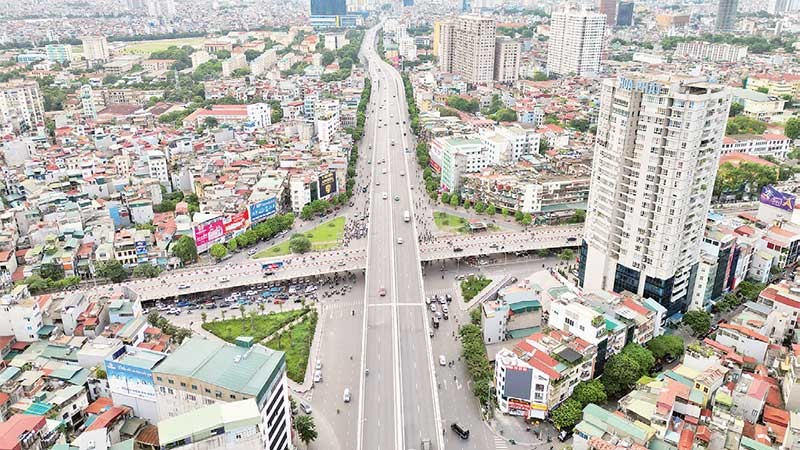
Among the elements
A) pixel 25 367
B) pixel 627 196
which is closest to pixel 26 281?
pixel 25 367

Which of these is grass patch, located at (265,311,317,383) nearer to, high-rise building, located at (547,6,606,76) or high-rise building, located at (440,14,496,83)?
high-rise building, located at (440,14,496,83)

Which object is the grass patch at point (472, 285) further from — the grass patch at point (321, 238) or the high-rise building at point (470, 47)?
the high-rise building at point (470, 47)

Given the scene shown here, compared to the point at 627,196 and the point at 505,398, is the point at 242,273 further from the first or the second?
the point at 627,196

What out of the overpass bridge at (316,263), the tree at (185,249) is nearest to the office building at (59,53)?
the tree at (185,249)

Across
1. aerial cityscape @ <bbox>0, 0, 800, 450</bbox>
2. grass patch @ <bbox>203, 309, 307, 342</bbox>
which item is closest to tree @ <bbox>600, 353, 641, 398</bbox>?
aerial cityscape @ <bbox>0, 0, 800, 450</bbox>

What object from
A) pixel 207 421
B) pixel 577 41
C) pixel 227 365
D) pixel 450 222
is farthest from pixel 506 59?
pixel 207 421

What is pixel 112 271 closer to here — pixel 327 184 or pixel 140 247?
pixel 140 247
